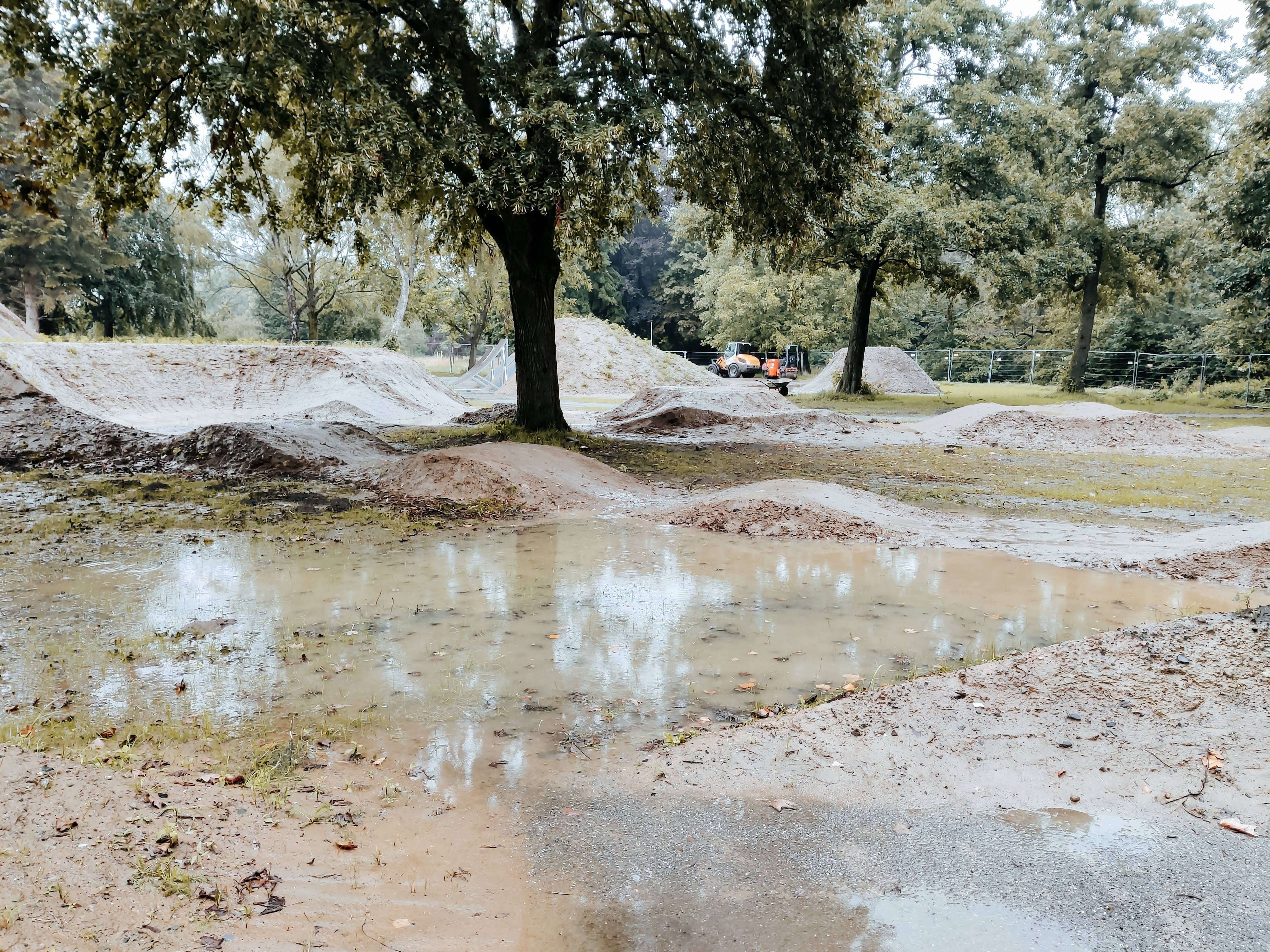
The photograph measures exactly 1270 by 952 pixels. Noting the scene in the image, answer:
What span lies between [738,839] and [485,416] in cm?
1745

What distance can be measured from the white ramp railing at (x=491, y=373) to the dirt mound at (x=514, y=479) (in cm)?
2303

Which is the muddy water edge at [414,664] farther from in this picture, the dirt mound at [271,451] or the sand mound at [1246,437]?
the sand mound at [1246,437]

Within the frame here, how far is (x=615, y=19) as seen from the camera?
14.3 metres

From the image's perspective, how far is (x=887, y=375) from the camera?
33.2m

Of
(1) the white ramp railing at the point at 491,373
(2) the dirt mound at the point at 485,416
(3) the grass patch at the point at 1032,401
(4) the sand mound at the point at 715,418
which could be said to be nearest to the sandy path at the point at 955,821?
(4) the sand mound at the point at 715,418

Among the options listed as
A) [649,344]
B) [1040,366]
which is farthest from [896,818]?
[1040,366]

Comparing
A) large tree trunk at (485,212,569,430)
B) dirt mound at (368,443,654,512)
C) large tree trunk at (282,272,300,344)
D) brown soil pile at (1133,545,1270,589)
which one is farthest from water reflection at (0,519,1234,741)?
large tree trunk at (282,272,300,344)

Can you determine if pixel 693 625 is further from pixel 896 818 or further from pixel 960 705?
pixel 896 818

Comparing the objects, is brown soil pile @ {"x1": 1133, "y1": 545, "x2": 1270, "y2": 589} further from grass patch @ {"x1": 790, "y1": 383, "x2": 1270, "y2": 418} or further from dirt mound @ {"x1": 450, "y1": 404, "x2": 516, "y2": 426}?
grass patch @ {"x1": 790, "y1": 383, "x2": 1270, "y2": 418}

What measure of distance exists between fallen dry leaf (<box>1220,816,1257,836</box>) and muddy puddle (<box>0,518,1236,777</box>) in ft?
5.51

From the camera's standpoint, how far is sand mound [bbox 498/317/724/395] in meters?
33.8

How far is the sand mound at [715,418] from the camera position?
60.5ft

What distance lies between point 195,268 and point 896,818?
1758 inches

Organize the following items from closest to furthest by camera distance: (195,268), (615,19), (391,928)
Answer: (391,928) < (615,19) < (195,268)
